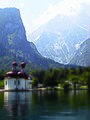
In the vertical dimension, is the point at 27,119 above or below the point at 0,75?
below

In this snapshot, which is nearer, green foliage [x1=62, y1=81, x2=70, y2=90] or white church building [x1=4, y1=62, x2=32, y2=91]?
green foliage [x1=62, y1=81, x2=70, y2=90]

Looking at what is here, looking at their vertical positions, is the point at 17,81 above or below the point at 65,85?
above

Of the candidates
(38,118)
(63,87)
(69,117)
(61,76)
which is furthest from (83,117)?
(61,76)

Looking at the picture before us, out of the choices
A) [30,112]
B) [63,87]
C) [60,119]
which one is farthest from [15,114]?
[63,87]

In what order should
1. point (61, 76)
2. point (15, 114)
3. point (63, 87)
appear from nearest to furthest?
point (15, 114)
point (63, 87)
point (61, 76)

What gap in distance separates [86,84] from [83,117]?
385 ft

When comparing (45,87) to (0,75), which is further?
(0,75)

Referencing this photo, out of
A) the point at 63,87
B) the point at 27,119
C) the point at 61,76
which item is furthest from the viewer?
the point at 61,76

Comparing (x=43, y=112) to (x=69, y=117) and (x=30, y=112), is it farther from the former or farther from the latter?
(x=69, y=117)

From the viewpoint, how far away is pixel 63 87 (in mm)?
159500

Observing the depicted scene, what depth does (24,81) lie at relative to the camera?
531ft

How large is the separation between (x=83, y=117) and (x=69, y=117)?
6.07 feet

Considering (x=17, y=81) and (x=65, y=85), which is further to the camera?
(x=17, y=81)

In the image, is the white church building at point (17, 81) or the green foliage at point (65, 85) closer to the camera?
the green foliage at point (65, 85)
